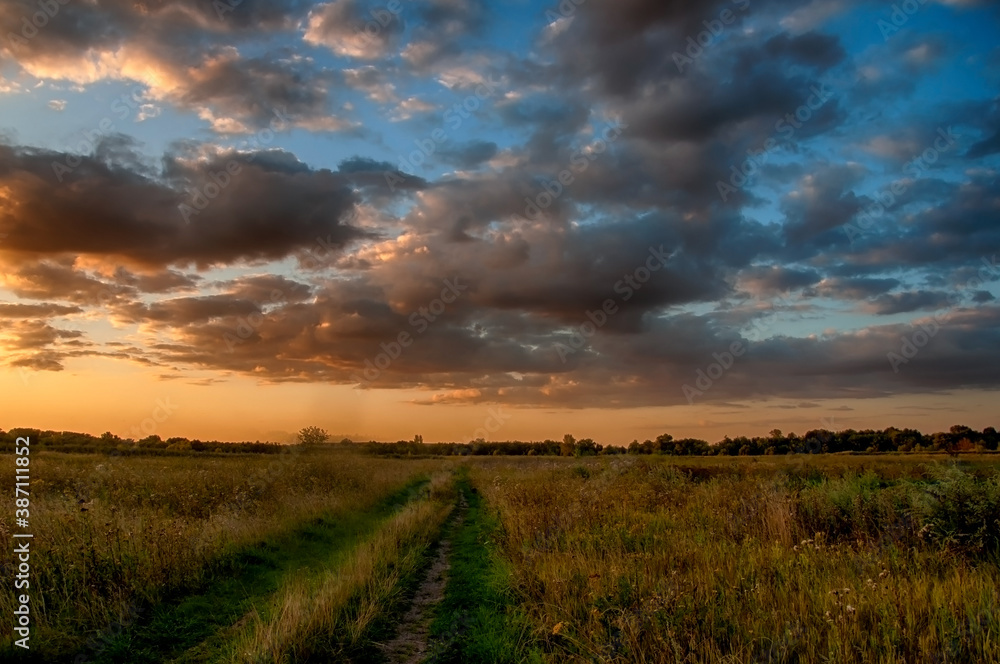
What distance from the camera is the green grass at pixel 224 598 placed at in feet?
26.6

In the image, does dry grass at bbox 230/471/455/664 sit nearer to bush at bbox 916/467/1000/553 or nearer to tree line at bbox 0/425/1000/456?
bush at bbox 916/467/1000/553

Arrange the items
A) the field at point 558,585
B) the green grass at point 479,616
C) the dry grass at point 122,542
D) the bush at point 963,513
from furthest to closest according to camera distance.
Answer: the bush at point 963,513 < the dry grass at point 122,542 < the green grass at point 479,616 < the field at point 558,585

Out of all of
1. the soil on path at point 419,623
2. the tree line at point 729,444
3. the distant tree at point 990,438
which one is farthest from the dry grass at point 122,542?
the distant tree at point 990,438

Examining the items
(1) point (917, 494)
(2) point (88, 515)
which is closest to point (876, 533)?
(1) point (917, 494)

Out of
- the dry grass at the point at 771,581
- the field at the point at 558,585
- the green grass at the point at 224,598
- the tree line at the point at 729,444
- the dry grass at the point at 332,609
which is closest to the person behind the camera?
the dry grass at the point at 771,581

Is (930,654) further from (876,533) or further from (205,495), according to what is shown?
(205,495)

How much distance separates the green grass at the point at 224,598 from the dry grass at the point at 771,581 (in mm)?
4861

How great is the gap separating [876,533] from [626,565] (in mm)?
6022

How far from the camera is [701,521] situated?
13.8 meters

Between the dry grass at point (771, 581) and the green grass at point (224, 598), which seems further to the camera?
the green grass at point (224, 598)

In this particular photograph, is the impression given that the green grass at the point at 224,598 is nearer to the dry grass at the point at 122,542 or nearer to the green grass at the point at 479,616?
the dry grass at the point at 122,542

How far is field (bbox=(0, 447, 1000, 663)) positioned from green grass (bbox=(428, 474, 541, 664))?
0.05 m

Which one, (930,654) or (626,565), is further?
(626,565)

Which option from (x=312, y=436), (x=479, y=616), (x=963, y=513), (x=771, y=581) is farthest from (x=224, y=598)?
(x=312, y=436)
